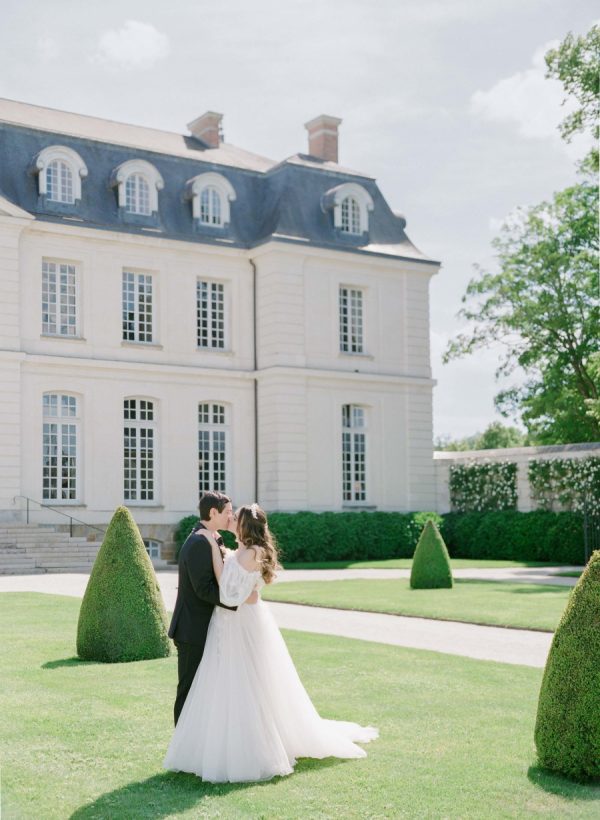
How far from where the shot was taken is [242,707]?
655 cm

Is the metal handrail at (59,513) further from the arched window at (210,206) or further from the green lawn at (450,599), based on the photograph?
the arched window at (210,206)

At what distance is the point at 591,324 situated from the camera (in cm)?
3672

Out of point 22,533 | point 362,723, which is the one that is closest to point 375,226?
point 22,533

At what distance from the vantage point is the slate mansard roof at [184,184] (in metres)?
27.4

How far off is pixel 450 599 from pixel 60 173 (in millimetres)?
16095

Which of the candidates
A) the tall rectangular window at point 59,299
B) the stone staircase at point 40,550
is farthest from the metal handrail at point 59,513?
the tall rectangular window at point 59,299

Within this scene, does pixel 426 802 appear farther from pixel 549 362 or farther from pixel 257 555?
pixel 549 362

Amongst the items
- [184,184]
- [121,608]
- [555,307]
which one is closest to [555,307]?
[555,307]

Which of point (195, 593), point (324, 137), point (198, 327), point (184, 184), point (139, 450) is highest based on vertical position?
point (324, 137)

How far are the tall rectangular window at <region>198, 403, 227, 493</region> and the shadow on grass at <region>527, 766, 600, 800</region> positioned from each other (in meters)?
22.9

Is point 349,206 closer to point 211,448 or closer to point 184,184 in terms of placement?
point 184,184

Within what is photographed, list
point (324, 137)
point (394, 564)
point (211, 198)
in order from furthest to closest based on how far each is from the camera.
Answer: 1. point (324, 137)
2. point (211, 198)
3. point (394, 564)

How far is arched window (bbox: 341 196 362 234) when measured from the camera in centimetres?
3172

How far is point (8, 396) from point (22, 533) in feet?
11.0
